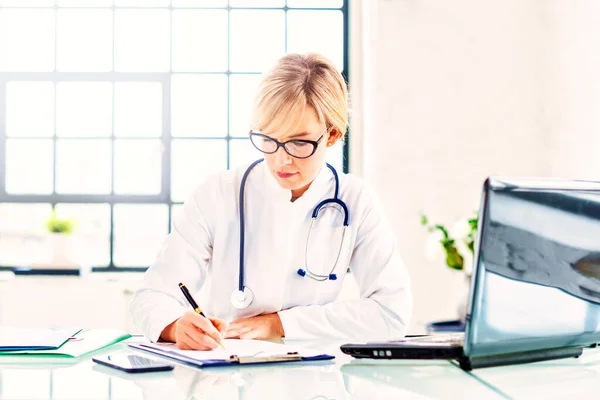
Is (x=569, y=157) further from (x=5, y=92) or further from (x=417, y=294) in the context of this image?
(x=5, y=92)

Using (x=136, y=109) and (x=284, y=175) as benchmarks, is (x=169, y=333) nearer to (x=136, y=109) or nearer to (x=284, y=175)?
(x=284, y=175)

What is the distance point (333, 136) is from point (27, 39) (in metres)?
2.61

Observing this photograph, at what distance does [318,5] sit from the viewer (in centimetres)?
379

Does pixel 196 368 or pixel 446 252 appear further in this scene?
pixel 446 252

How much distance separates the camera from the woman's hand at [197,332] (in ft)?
4.21

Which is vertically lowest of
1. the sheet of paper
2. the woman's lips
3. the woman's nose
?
the sheet of paper

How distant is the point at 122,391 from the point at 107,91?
3.03 metres

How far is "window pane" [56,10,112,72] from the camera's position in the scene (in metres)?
3.77

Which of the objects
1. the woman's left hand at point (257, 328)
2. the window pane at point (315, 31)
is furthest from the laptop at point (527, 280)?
the window pane at point (315, 31)

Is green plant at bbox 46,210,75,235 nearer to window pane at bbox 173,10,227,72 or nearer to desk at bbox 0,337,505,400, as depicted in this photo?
window pane at bbox 173,10,227,72

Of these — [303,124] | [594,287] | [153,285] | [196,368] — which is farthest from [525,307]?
[153,285]

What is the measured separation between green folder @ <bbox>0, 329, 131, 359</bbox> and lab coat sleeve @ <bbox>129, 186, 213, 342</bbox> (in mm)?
77

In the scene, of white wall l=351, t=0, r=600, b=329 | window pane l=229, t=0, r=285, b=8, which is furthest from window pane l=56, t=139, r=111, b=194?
white wall l=351, t=0, r=600, b=329

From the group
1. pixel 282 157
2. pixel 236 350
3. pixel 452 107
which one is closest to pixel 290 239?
pixel 282 157
